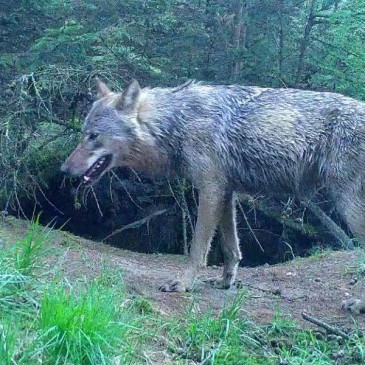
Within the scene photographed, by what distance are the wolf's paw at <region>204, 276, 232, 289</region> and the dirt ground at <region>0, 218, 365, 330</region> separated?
0.28 feet

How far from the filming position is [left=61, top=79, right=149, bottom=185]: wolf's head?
7168mm

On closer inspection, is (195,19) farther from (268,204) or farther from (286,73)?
(268,204)

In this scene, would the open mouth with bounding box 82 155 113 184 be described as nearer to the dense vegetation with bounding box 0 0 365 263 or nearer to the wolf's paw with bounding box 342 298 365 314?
the dense vegetation with bounding box 0 0 365 263

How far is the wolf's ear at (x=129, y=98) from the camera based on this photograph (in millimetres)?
7270

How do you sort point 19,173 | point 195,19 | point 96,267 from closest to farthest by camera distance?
point 96,267 → point 19,173 → point 195,19

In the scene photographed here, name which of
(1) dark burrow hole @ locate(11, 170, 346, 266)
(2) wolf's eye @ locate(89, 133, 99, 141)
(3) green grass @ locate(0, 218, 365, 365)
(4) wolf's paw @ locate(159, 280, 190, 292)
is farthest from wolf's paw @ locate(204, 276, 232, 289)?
(1) dark burrow hole @ locate(11, 170, 346, 266)

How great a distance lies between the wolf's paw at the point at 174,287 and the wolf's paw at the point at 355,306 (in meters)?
1.42

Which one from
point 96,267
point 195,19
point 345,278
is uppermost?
point 195,19

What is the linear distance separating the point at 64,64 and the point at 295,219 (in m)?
4.18

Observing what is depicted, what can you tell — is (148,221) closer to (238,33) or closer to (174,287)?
(238,33)

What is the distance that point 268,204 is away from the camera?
11.6 metres

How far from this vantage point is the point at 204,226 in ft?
23.9

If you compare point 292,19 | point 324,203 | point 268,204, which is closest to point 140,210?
point 268,204

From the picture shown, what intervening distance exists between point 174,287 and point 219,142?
4.57ft
